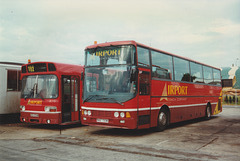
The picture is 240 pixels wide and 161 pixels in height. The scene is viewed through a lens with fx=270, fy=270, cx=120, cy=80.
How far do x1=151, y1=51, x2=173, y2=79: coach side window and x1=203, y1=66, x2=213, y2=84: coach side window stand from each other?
17.2ft

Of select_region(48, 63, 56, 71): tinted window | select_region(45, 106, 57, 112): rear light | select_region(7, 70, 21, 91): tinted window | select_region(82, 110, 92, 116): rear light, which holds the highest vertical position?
select_region(48, 63, 56, 71): tinted window

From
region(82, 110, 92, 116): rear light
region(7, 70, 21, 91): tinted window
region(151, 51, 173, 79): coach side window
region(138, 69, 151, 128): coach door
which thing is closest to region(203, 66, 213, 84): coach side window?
region(151, 51, 173, 79): coach side window

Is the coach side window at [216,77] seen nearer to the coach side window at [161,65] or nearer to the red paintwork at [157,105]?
the red paintwork at [157,105]

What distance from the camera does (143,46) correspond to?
10.6m

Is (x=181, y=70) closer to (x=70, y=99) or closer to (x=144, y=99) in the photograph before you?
(x=144, y=99)

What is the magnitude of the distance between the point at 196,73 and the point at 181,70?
233cm

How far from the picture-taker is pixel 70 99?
12.7 meters

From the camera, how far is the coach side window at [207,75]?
17078 mm

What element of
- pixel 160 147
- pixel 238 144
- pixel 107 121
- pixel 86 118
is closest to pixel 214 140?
pixel 238 144

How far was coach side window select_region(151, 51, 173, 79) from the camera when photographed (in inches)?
443

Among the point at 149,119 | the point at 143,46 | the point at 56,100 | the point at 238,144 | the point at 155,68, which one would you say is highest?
the point at 143,46

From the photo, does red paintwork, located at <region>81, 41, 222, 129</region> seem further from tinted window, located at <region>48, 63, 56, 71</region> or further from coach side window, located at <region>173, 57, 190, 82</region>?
tinted window, located at <region>48, 63, 56, 71</region>

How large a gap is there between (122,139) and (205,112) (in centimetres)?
918

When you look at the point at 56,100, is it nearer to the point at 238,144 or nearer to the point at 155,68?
the point at 155,68
